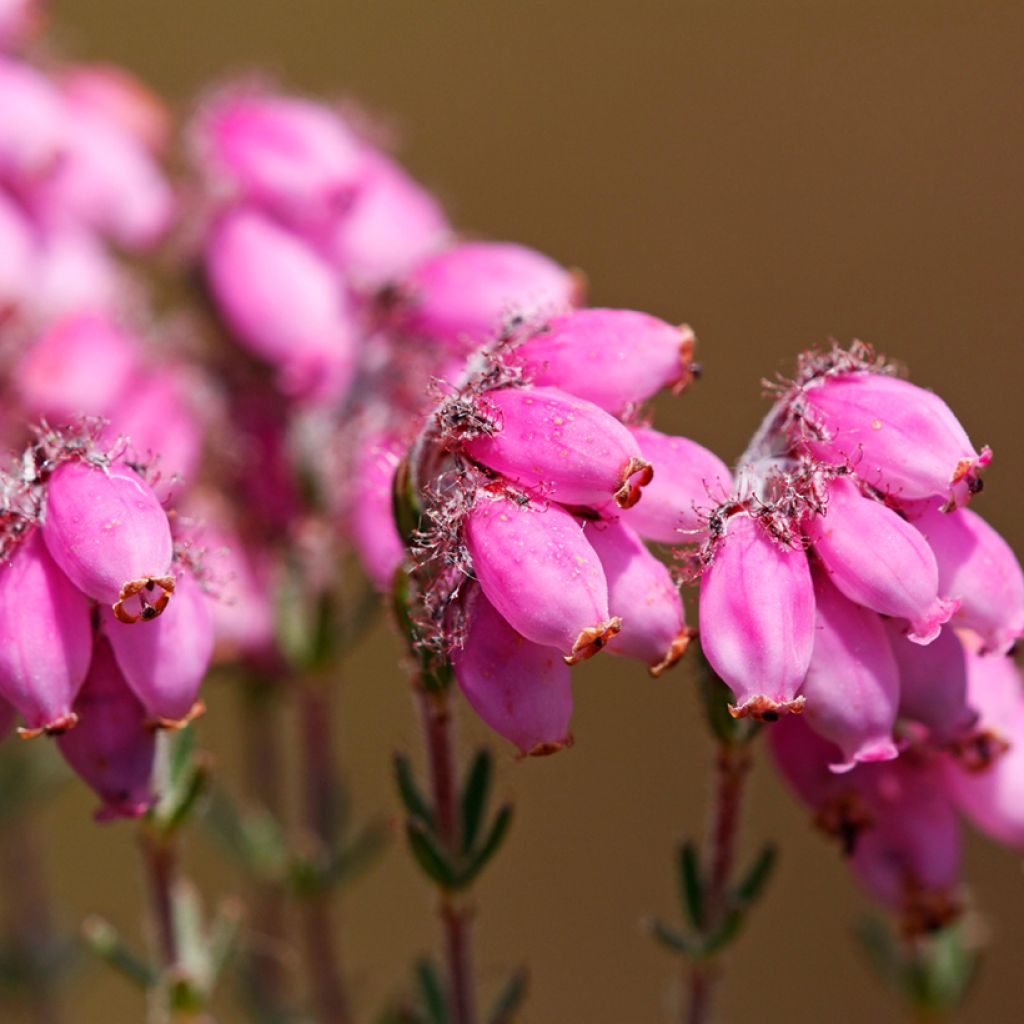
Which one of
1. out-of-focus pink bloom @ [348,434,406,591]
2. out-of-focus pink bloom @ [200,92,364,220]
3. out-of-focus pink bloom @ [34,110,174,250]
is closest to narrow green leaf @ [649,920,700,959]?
out-of-focus pink bloom @ [348,434,406,591]

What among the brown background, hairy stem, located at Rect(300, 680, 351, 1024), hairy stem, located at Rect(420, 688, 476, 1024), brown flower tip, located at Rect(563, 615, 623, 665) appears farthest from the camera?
the brown background

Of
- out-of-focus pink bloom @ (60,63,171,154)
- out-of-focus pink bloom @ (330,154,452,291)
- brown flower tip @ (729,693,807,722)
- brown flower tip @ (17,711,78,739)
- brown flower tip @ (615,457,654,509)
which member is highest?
out-of-focus pink bloom @ (60,63,171,154)

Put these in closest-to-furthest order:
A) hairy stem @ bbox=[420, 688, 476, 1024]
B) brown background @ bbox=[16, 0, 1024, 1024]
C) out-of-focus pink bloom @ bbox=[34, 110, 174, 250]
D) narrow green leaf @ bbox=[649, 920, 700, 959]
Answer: hairy stem @ bbox=[420, 688, 476, 1024]
narrow green leaf @ bbox=[649, 920, 700, 959]
out-of-focus pink bloom @ bbox=[34, 110, 174, 250]
brown background @ bbox=[16, 0, 1024, 1024]

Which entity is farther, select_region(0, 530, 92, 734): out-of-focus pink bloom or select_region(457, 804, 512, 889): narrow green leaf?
select_region(457, 804, 512, 889): narrow green leaf

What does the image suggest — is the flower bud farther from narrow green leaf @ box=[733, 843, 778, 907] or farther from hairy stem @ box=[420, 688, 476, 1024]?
narrow green leaf @ box=[733, 843, 778, 907]

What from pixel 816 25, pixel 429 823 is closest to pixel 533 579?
pixel 429 823

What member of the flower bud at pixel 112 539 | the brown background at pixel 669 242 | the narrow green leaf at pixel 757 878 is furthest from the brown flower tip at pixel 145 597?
the brown background at pixel 669 242

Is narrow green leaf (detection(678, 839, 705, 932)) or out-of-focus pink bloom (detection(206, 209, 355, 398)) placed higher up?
out-of-focus pink bloom (detection(206, 209, 355, 398))
